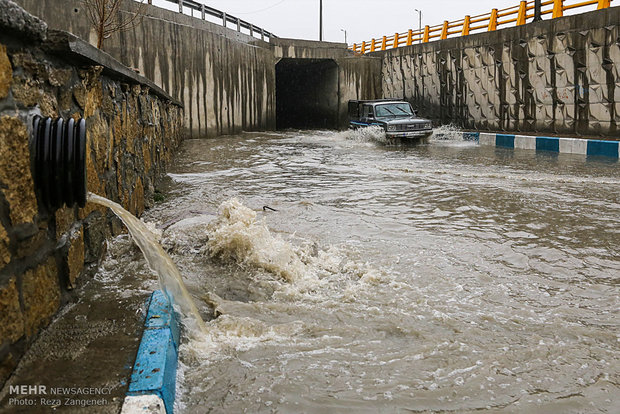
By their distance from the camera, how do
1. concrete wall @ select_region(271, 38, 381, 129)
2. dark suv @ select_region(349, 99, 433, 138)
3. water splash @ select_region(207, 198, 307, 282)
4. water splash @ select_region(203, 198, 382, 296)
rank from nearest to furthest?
water splash @ select_region(203, 198, 382, 296)
water splash @ select_region(207, 198, 307, 282)
dark suv @ select_region(349, 99, 433, 138)
concrete wall @ select_region(271, 38, 381, 129)

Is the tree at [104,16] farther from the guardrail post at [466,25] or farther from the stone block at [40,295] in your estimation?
the guardrail post at [466,25]

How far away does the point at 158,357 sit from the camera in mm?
2268

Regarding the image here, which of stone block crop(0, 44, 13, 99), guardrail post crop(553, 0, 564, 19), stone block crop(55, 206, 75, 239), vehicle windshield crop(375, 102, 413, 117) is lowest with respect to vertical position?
stone block crop(55, 206, 75, 239)

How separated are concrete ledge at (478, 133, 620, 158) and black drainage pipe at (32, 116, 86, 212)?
42.4 feet

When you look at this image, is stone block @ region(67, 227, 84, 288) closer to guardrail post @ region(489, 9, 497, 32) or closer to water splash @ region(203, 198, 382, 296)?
water splash @ region(203, 198, 382, 296)

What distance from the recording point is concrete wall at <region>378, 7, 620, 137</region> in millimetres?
14414

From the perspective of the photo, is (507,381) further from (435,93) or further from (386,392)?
(435,93)

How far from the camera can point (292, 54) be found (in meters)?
25.6

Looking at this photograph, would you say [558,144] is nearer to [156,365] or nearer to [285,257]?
[285,257]

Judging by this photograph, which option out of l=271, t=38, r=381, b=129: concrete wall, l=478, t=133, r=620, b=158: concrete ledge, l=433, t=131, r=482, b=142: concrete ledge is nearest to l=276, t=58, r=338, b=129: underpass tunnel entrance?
l=271, t=38, r=381, b=129: concrete wall

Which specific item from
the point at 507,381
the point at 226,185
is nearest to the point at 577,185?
the point at 226,185

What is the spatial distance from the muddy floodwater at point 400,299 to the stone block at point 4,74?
53.5 inches

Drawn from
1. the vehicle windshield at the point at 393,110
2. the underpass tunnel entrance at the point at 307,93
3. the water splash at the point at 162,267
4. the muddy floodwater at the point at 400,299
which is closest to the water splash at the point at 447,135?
the vehicle windshield at the point at 393,110

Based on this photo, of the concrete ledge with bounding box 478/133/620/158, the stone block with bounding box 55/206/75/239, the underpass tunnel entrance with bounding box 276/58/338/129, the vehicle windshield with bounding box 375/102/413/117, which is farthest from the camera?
the underpass tunnel entrance with bounding box 276/58/338/129
